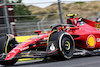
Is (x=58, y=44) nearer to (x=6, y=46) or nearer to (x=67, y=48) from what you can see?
(x=67, y=48)

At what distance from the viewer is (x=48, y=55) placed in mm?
4281

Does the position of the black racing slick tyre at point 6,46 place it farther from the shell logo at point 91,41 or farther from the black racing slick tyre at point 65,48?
the shell logo at point 91,41

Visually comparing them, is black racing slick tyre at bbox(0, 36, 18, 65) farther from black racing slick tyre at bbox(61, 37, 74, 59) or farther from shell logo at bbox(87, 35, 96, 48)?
shell logo at bbox(87, 35, 96, 48)

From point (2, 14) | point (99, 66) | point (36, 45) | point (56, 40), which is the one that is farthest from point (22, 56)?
point (2, 14)

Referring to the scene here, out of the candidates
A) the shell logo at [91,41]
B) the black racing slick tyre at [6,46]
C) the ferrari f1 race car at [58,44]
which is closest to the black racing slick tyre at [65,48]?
the ferrari f1 race car at [58,44]

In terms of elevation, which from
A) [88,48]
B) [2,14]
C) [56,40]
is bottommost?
[88,48]

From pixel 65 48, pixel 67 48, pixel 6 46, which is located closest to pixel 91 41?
pixel 67 48

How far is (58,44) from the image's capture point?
14.3 feet

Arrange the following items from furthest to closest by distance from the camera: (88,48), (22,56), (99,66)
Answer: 1. (88,48)
2. (22,56)
3. (99,66)

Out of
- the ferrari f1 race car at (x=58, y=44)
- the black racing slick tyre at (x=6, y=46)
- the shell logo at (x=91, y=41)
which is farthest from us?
the shell logo at (x=91, y=41)

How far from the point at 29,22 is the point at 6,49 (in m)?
3.44

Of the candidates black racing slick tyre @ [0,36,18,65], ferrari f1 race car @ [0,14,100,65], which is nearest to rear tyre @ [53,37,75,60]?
ferrari f1 race car @ [0,14,100,65]

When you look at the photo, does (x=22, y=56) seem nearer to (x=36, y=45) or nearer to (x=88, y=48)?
(x=36, y=45)

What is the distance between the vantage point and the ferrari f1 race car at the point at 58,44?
4.19 meters
